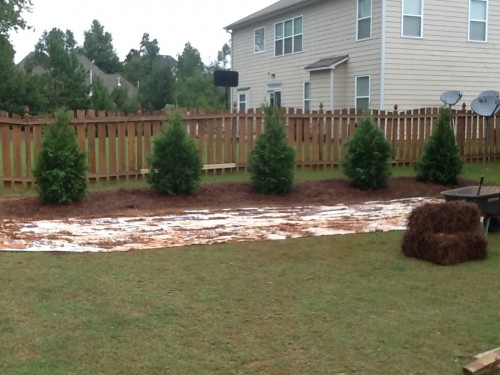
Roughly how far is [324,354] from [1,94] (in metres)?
27.1

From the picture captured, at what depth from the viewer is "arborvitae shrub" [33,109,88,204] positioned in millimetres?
9008

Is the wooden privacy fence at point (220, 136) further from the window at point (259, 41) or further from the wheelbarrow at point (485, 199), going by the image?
the window at point (259, 41)

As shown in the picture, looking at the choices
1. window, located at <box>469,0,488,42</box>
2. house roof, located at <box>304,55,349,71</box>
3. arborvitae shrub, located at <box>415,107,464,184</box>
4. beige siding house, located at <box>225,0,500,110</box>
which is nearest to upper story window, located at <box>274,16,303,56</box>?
beige siding house, located at <box>225,0,500,110</box>

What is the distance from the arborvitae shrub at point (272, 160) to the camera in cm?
1055

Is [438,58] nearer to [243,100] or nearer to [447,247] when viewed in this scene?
[243,100]

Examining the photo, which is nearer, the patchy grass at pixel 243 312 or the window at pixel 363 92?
the patchy grass at pixel 243 312

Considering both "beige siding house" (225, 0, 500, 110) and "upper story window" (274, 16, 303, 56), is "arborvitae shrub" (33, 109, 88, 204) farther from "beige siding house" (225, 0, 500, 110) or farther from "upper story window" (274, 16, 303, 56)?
"upper story window" (274, 16, 303, 56)

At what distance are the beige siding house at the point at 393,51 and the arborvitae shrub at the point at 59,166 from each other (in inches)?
444

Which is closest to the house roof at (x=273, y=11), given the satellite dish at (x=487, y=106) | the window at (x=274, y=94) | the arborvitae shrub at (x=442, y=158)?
the window at (x=274, y=94)

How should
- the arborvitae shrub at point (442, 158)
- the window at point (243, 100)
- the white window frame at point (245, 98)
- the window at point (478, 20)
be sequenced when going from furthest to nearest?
the window at point (243, 100), the white window frame at point (245, 98), the window at point (478, 20), the arborvitae shrub at point (442, 158)

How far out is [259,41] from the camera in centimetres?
2577

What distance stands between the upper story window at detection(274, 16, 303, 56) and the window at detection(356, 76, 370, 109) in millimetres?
4072

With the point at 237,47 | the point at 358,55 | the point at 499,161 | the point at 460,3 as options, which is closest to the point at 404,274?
the point at 499,161

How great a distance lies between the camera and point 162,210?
9.20m
